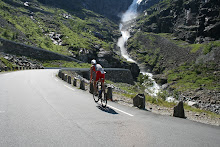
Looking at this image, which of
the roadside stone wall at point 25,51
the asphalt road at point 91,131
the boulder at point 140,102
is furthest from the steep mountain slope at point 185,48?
the roadside stone wall at point 25,51

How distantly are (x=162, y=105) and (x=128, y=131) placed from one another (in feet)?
18.3

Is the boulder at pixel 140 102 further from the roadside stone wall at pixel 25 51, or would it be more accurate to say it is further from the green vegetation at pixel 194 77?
the roadside stone wall at pixel 25 51

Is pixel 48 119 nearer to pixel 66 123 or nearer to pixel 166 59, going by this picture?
pixel 66 123

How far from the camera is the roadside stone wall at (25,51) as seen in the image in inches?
1823

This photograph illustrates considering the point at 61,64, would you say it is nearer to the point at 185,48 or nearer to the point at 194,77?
the point at 194,77

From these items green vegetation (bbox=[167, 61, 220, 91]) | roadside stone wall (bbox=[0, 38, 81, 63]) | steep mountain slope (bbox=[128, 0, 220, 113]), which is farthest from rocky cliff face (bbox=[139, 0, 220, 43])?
roadside stone wall (bbox=[0, 38, 81, 63])

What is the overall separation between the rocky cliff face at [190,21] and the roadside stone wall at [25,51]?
250 feet

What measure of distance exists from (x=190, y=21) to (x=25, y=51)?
9530 centimetres

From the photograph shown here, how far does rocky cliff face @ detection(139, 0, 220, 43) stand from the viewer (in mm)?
92000

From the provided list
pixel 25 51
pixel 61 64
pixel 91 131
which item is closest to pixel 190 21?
pixel 61 64

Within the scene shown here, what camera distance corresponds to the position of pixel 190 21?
347 feet

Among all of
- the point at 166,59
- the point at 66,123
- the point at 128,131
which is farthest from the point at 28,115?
the point at 166,59

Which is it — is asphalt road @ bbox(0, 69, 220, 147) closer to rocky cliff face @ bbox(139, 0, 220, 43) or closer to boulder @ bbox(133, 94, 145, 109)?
boulder @ bbox(133, 94, 145, 109)

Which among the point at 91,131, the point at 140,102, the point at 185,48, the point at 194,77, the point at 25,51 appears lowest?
the point at 91,131
